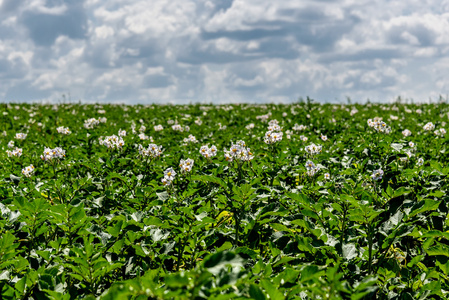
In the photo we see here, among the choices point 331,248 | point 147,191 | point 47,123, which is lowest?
point 331,248

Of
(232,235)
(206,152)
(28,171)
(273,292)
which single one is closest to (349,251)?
(232,235)

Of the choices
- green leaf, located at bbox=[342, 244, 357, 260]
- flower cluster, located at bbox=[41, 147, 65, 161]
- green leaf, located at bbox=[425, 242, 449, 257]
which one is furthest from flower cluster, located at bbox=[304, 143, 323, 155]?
flower cluster, located at bbox=[41, 147, 65, 161]

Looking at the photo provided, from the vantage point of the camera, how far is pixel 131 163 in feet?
19.5

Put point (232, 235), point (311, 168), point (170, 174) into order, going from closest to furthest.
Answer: point (232, 235)
point (170, 174)
point (311, 168)

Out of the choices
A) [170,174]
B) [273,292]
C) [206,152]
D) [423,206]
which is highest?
[206,152]

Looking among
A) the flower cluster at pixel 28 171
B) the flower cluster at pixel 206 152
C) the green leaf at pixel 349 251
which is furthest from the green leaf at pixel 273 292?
the flower cluster at pixel 28 171

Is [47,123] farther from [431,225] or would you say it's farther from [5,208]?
[431,225]

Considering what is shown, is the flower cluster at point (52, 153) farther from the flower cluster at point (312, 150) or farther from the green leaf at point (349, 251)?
the green leaf at point (349, 251)

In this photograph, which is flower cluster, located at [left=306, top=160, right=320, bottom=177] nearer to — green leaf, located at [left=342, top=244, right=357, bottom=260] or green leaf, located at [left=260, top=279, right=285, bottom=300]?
green leaf, located at [left=342, top=244, right=357, bottom=260]

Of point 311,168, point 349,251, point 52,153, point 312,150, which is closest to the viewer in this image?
point 349,251

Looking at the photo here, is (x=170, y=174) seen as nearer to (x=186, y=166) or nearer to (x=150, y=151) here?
(x=186, y=166)

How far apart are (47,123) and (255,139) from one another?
6.96 m

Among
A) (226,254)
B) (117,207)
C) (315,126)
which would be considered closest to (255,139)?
(315,126)

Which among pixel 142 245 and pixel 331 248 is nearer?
pixel 331 248
